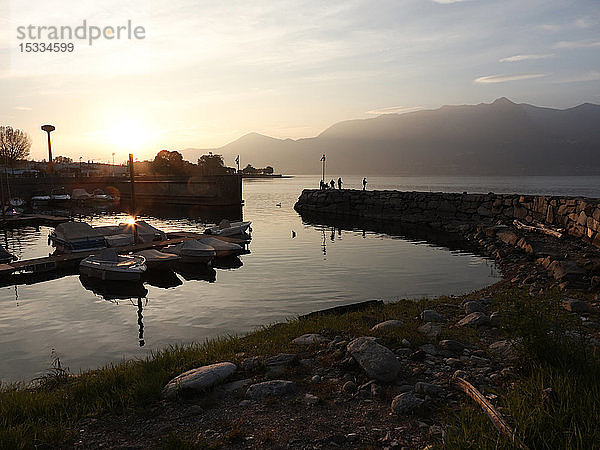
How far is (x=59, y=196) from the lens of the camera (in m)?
82.1

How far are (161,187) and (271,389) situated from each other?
79.8 m

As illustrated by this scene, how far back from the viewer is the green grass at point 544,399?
461 centimetres

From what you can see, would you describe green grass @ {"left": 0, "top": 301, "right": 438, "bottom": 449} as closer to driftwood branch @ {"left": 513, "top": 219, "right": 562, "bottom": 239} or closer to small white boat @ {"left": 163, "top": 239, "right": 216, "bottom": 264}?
small white boat @ {"left": 163, "top": 239, "right": 216, "bottom": 264}

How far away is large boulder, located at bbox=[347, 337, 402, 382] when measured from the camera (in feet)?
23.7

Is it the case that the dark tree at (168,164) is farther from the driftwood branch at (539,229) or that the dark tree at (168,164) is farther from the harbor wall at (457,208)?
the driftwood branch at (539,229)

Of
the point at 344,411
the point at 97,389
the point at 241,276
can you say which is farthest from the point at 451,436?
the point at 241,276

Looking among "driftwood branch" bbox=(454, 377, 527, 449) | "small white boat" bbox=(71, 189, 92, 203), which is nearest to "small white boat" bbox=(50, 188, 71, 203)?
"small white boat" bbox=(71, 189, 92, 203)

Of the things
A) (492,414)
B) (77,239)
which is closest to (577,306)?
(492,414)

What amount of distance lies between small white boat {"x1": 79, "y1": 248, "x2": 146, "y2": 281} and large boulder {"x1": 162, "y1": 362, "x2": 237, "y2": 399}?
15937 mm

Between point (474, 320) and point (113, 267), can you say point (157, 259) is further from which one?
point (474, 320)

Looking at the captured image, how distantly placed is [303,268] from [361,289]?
19.8 feet

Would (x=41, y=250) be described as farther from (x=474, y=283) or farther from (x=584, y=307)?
(x=584, y=307)

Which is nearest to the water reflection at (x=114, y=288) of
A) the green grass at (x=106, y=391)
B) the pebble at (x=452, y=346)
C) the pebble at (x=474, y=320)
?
the green grass at (x=106, y=391)

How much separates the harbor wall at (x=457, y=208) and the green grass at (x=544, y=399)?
73.1ft
